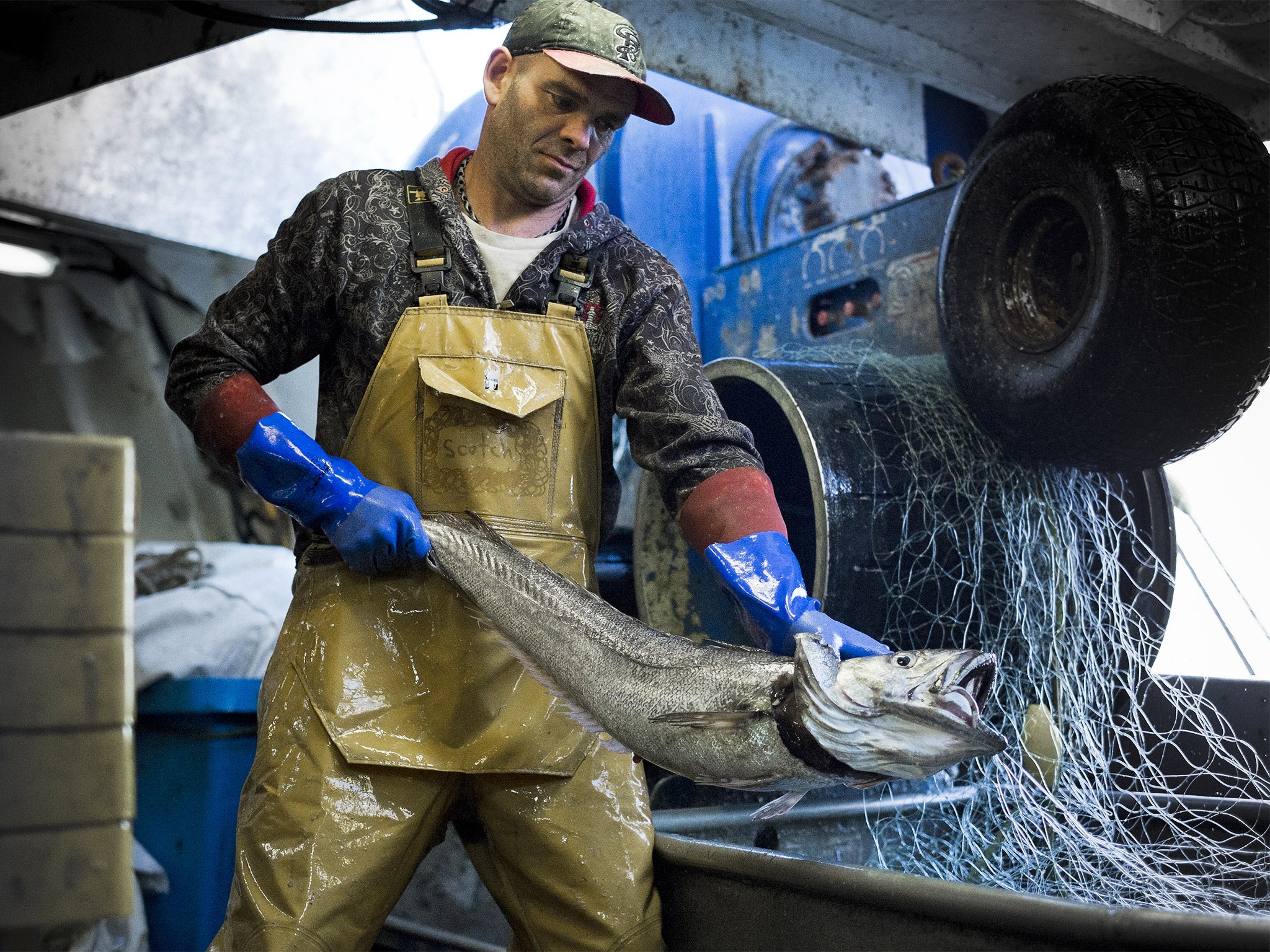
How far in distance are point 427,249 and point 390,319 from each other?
16 centimetres

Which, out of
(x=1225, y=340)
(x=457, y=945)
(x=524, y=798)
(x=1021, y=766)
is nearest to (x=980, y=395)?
(x=1225, y=340)

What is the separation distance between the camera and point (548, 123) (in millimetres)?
2213

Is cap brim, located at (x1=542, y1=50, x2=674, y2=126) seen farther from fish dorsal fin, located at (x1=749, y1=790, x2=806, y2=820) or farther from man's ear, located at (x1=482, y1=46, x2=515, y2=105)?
fish dorsal fin, located at (x1=749, y1=790, x2=806, y2=820)

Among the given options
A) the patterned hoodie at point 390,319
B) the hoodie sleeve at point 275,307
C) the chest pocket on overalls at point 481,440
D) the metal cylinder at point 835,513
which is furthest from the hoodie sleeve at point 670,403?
the metal cylinder at point 835,513

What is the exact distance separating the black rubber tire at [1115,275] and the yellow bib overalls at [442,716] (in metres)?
1.46

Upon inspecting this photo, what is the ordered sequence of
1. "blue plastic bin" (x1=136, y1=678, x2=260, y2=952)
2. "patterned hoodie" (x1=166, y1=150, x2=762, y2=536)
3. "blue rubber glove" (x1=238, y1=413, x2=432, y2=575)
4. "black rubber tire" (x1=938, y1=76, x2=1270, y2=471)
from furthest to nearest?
"blue plastic bin" (x1=136, y1=678, x2=260, y2=952), "black rubber tire" (x1=938, y1=76, x2=1270, y2=471), "patterned hoodie" (x1=166, y1=150, x2=762, y2=536), "blue rubber glove" (x1=238, y1=413, x2=432, y2=575)

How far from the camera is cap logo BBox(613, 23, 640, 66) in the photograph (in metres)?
2.21

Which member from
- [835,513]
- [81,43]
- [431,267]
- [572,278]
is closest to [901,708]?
[572,278]

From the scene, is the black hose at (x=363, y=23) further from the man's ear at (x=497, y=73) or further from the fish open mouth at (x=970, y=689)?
the fish open mouth at (x=970, y=689)

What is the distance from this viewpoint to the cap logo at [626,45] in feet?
7.25

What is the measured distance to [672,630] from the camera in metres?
3.50

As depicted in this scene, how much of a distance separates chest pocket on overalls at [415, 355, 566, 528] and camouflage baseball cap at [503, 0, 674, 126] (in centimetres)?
63

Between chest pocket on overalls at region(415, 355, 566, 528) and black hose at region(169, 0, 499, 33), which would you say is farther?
black hose at region(169, 0, 499, 33)

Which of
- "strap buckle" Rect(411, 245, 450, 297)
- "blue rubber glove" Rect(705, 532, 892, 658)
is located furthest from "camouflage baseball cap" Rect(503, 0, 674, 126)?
"blue rubber glove" Rect(705, 532, 892, 658)
